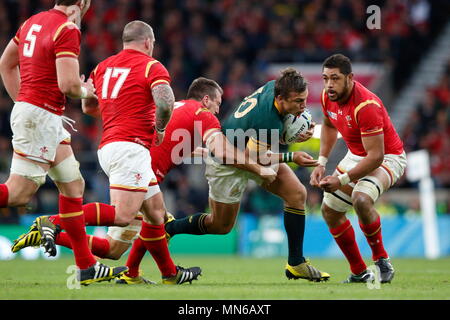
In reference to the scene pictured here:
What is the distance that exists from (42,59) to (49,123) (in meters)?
0.54

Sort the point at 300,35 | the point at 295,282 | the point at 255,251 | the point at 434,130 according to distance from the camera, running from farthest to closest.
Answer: the point at 300,35 → the point at 434,130 → the point at 255,251 → the point at 295,282

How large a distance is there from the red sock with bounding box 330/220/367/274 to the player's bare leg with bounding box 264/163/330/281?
1.13ft

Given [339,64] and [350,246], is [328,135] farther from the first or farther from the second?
[350,246]

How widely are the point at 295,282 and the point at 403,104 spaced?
14.6 m

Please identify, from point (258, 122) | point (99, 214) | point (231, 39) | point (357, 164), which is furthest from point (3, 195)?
point (231, 39)

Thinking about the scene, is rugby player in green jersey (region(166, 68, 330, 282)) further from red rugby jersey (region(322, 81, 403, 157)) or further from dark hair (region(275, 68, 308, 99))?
red rugby jersey (region(322, 81, 403, 157))

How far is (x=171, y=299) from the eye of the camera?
5.85 meters

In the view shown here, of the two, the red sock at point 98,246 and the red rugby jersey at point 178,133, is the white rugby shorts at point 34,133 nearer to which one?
the red sock at point 98,246

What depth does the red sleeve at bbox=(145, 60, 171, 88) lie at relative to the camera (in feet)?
23.0

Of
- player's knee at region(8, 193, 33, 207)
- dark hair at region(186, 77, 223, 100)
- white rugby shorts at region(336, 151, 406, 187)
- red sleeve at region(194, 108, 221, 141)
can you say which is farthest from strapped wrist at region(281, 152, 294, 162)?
player's knee at region(8, 193, 33, 207)

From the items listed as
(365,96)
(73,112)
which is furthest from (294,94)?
(73,112)

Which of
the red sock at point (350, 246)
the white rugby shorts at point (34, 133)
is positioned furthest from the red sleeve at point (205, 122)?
the red sock at point (350, 246)

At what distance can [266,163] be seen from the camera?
7.70 metres
